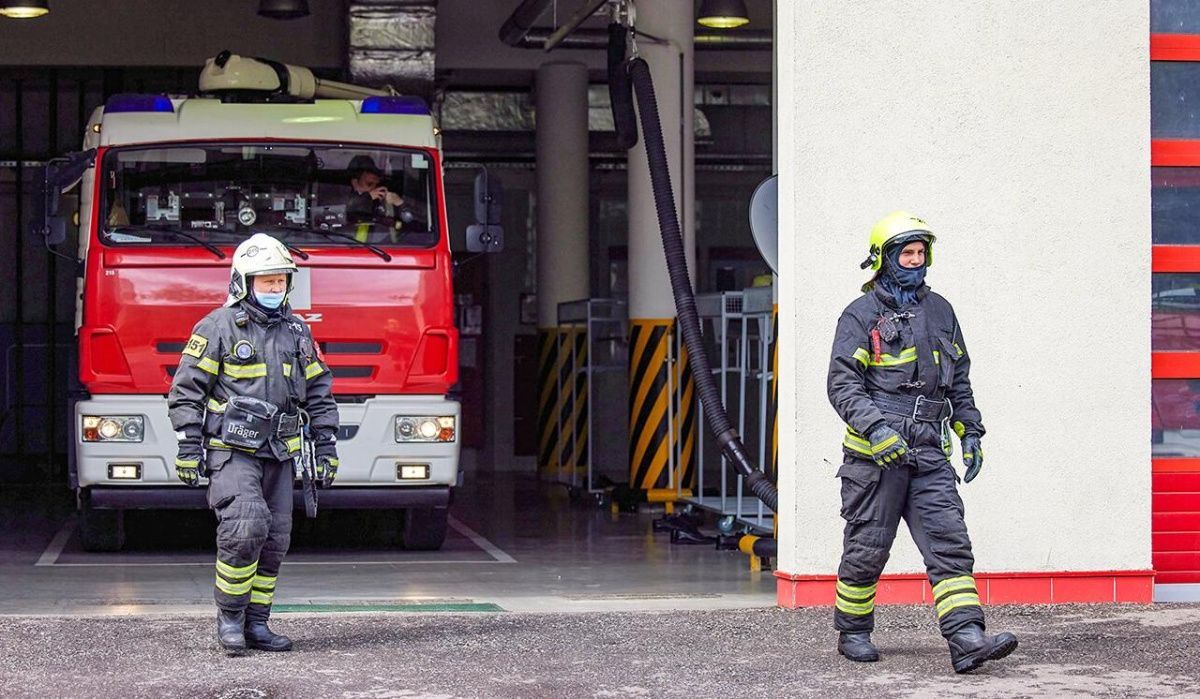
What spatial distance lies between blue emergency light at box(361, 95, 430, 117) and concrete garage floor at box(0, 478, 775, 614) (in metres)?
2.80

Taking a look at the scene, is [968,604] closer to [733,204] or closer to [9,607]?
[9,607]

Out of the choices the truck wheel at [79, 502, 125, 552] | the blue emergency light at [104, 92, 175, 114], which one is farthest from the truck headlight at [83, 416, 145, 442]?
the blue emergency light at [104, 92, 175, 114]

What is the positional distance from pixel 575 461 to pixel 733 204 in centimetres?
525

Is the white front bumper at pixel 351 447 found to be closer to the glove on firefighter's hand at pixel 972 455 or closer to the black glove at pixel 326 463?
the black glove at pixel 326 463

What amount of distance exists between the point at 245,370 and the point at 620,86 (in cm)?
698

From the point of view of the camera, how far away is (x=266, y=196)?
1109cm

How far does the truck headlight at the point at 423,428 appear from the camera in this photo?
11.1m

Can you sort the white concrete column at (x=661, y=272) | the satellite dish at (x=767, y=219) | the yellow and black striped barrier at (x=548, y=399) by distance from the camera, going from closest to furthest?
1. the satellite dish at (x=767, y=219)
2. the white concrete column at (x=661, y=272)
3. the yellow and black striped barrier at (x=548, y=399)

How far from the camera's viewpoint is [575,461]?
17984mm

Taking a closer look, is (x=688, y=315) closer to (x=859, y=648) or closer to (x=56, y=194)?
(x=56, y=194)

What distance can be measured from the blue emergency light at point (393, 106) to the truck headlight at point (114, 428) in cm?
240

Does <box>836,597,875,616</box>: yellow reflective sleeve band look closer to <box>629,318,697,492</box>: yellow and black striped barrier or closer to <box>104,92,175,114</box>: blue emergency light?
<box>104,92,175,114</box>: blue emergency light

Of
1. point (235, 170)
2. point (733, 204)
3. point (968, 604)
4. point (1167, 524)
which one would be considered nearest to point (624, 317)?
point (733, 204)

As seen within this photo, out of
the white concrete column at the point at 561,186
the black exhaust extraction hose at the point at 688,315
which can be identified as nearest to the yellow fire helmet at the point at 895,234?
the black exhaust extraction hose at the point at 688,315
